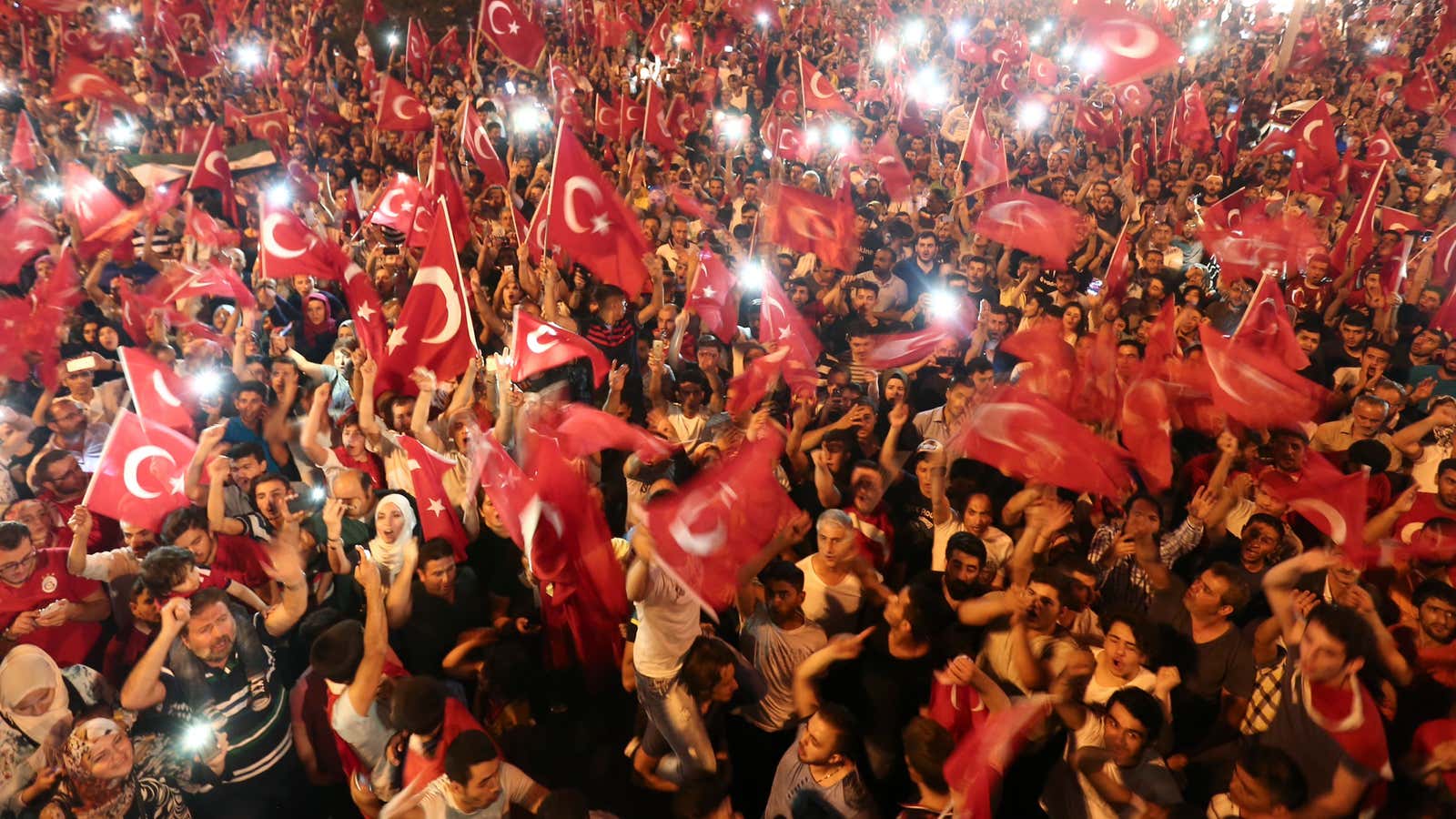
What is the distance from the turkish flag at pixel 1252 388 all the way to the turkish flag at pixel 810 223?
3633 mm

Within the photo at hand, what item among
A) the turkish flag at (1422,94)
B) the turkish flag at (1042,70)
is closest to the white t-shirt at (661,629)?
the turkish flag at (1042,70)

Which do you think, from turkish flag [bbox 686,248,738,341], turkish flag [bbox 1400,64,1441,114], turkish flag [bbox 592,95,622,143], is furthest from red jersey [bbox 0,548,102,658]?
turkish flag [bbox 1400,64,1441,114]

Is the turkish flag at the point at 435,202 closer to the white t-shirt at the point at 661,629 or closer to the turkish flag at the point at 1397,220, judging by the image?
the white t-shirt at the point at 661,629

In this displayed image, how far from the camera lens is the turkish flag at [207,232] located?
7.93 metres

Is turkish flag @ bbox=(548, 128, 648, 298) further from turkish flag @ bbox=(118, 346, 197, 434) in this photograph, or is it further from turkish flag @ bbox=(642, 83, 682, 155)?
turkish flag @ bbox=(642, 83, 682, 155)

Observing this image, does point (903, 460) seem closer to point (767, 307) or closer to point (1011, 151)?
point (767, 307)

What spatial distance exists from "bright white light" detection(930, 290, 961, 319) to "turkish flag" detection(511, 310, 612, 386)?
3668mm

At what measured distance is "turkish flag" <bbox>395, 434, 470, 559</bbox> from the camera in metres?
4.22

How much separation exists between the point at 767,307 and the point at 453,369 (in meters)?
2.61

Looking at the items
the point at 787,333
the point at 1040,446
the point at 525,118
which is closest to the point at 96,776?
the point at 1040,446

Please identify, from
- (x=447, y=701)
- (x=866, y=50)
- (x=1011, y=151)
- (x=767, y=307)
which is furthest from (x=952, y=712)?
(x=866, y=50)

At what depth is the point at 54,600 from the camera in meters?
3.45

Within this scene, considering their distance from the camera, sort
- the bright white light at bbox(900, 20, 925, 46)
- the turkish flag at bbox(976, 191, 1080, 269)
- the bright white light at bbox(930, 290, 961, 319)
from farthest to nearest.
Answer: the bright white light at bbox(900, 20, 925, 46), the turkish flag at bbox(976, 191, 1080, 269), the bright white light at bbox(930, 290, 961, 319)

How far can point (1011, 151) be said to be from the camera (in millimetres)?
12578
